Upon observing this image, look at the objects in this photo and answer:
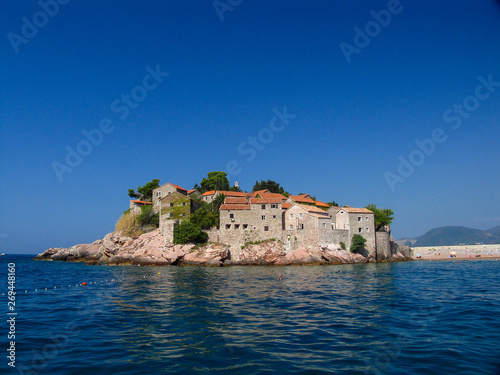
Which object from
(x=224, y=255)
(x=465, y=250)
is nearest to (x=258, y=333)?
(x=224, y=255)

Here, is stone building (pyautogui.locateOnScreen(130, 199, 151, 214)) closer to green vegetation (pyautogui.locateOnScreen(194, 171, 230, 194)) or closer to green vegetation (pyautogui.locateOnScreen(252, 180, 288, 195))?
green vegetation (pyautogui.locateOnScreen(194, 171, 230, 194))

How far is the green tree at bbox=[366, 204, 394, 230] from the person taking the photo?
2480 inches

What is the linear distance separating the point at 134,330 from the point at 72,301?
1043cm

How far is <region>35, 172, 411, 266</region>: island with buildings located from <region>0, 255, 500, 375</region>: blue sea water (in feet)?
96.6

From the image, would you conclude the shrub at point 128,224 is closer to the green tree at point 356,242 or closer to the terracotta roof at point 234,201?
the terracotta roof at point 234,201

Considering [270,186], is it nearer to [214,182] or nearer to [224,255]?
[214,182]

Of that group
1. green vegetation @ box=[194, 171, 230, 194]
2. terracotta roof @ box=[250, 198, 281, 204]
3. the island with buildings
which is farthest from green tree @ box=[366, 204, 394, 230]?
green vegetation @ box=[194, 171, 230, 194]

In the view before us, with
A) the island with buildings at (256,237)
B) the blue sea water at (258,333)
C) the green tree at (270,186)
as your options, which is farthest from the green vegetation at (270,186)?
the blue sea water at (258,333)

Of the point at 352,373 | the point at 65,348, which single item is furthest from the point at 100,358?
the point at 352,373

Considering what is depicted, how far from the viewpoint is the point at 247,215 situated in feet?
182

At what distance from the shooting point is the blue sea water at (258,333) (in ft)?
33.3

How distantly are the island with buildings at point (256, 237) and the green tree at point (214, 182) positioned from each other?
20277mm

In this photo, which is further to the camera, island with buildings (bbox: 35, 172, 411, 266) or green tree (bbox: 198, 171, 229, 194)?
green tree (bbox: 198, 171, 229, 194)

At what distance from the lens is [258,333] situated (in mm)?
13383
